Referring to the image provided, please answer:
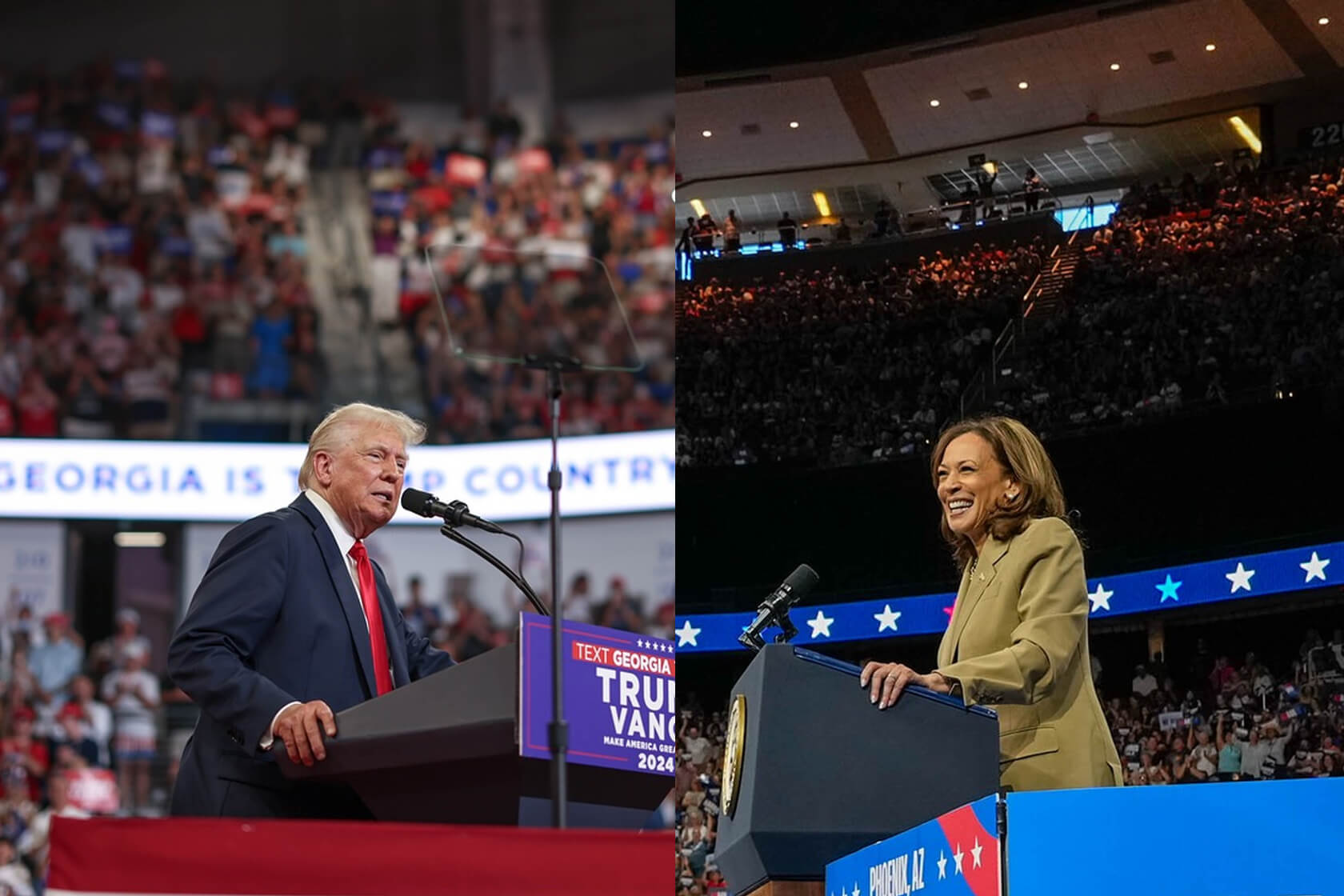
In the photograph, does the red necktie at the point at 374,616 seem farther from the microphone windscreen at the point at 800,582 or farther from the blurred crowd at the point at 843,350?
the blurred crowd at the point at 843,350

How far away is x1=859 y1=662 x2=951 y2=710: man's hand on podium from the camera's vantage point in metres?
1.70

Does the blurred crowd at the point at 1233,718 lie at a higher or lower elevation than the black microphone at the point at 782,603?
higher

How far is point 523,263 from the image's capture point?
24.0 feet

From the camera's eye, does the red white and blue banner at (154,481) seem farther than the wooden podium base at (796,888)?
Yes

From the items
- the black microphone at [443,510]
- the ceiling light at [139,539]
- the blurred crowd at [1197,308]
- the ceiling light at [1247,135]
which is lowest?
the black microphone at [443,510]

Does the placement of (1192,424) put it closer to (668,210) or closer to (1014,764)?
(668,210)

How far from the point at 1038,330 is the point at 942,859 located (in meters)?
4.49

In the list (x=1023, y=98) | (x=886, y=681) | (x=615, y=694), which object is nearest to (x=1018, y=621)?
(x=886, y=681)

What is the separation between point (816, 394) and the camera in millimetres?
5715

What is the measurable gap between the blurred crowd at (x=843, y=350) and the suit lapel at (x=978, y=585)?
3554 mm

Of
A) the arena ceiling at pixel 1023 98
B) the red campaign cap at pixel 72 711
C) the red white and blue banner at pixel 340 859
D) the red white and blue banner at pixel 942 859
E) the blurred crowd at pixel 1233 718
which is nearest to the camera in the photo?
the red white and blue banner at pixel 340 859

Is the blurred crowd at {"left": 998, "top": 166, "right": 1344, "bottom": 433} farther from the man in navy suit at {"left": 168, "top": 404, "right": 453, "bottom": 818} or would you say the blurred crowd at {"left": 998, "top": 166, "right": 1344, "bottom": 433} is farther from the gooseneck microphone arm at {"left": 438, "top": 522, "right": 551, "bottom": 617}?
the man in navy suit at {"left": 168, "top": 404, "right": 453, "bottom": 818}

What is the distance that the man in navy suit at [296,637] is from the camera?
1365mm

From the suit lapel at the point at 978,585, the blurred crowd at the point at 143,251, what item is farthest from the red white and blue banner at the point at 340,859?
the blurred crowd at the point at 143,251
